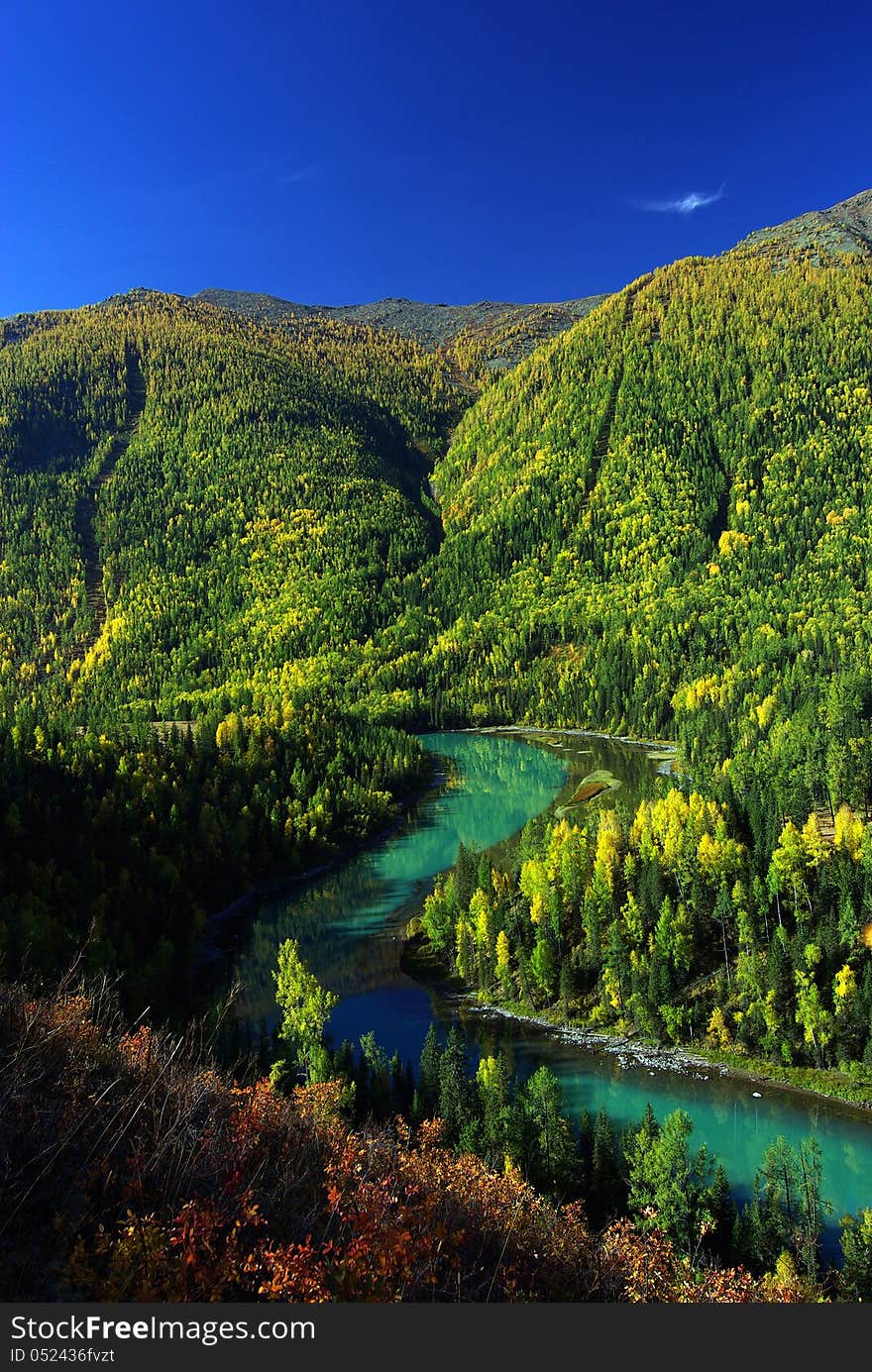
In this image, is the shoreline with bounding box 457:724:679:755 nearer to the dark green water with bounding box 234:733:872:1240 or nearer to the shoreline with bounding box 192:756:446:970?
the dark green water with bounding box 234:733:872:1240

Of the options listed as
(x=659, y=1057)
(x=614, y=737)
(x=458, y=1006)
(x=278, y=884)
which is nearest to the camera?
(x=659, y=1057)

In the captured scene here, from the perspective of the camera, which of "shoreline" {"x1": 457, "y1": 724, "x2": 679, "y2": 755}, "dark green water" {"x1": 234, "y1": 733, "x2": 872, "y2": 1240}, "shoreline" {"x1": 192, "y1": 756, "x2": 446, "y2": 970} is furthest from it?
"shoreline" {"x1": 457, "y1": 724, "x2": 679, "y2": 755}

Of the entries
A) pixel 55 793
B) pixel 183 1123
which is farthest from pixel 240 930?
pixel 183 1123

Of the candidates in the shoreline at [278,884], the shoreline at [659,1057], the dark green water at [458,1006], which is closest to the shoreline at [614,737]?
the dark green water at [458,1006]

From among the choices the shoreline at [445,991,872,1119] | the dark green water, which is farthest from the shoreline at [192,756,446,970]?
the shoreline at [445,991,872,1119]

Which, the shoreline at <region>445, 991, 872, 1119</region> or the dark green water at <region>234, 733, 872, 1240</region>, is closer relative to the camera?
the dark green water at <region>234, 733, 872, 1240</region>

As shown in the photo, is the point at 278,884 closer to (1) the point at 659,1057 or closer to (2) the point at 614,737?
(1) the point at 659,1057

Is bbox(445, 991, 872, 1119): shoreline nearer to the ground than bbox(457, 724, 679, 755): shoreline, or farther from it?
nearer to the ground

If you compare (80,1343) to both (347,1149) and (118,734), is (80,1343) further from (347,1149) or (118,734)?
(118,734)

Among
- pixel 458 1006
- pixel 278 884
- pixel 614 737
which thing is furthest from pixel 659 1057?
pixel 614 737

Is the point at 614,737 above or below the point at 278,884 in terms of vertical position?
above
